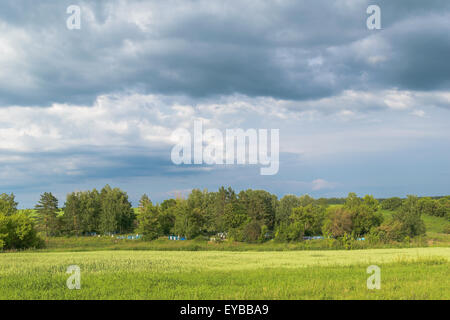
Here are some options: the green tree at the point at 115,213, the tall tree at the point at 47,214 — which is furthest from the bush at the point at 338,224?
the tall tree at the point at 47,214

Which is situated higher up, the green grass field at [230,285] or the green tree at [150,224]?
the green grass field at [230,285]

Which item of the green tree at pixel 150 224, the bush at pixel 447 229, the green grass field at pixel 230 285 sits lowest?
the bush at pixel 447 229

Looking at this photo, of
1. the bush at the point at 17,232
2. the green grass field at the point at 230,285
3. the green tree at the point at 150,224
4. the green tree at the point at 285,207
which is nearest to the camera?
the green grass field at the point at 230,285

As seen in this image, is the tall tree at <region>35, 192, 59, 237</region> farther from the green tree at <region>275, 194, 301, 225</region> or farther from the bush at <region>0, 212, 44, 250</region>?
the green tree at <region>275, 194, 301, 225</region>

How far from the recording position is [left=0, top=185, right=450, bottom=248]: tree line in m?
77.6

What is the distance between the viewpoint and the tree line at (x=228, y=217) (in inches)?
3054

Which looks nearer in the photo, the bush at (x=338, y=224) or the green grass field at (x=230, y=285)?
the green grass field at (x=230, y=285)

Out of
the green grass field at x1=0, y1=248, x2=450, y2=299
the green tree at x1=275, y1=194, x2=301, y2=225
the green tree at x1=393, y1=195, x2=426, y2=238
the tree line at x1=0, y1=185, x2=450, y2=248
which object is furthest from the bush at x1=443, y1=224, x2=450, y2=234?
the green grass field at x1=0, y1=248, x2=450, y2=299

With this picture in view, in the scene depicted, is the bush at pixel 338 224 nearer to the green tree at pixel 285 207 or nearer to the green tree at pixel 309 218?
the green tree at pixel 309 218

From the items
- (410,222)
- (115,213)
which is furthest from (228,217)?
(410,222)

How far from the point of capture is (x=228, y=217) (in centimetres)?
8794
